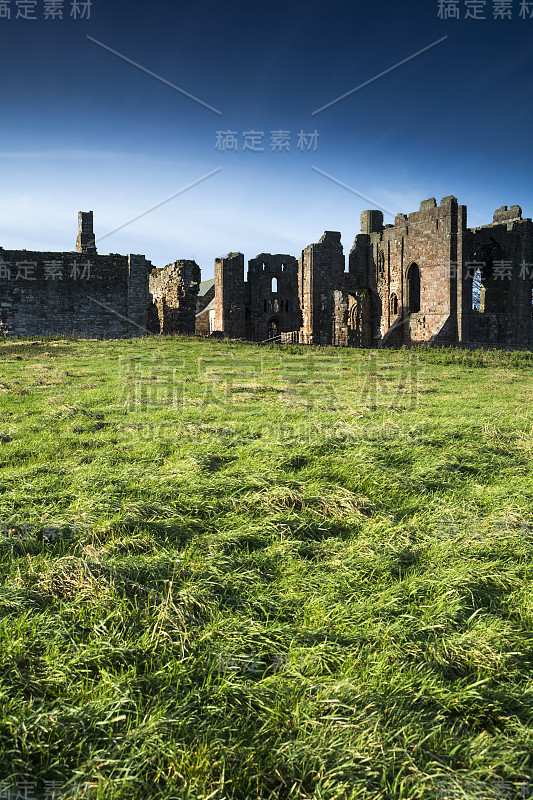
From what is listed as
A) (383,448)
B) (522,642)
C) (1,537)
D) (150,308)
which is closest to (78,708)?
(1,537)

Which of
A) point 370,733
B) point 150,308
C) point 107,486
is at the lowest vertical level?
point 370,733

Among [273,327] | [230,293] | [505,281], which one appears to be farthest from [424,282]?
[273,327]

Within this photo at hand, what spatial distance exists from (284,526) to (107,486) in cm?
157

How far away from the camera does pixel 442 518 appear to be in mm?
3891

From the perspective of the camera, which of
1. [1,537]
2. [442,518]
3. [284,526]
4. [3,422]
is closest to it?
[1,537]

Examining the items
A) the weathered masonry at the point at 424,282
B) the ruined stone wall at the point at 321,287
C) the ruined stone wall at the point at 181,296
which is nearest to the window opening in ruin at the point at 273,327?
the weathered masonry at the point at 424,282

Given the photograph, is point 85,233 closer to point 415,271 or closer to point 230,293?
point 230,293

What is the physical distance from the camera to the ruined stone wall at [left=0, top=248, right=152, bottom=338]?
2081 centimetres

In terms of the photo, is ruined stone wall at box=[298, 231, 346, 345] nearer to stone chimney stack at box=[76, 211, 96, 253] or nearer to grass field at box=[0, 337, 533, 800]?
stone chimney stack at box=[76, 211, 96, 253]

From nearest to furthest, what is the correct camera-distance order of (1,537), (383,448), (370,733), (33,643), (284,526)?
(370,733)
(33,643)
(1,537)
(284,526)
(383,448)

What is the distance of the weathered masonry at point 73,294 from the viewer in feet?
68.3

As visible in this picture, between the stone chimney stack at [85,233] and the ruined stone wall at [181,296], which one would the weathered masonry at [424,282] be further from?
the stone chimney stack at [85,233]

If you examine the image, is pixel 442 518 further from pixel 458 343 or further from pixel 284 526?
pixel 458 343

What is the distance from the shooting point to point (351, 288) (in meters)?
33.7
